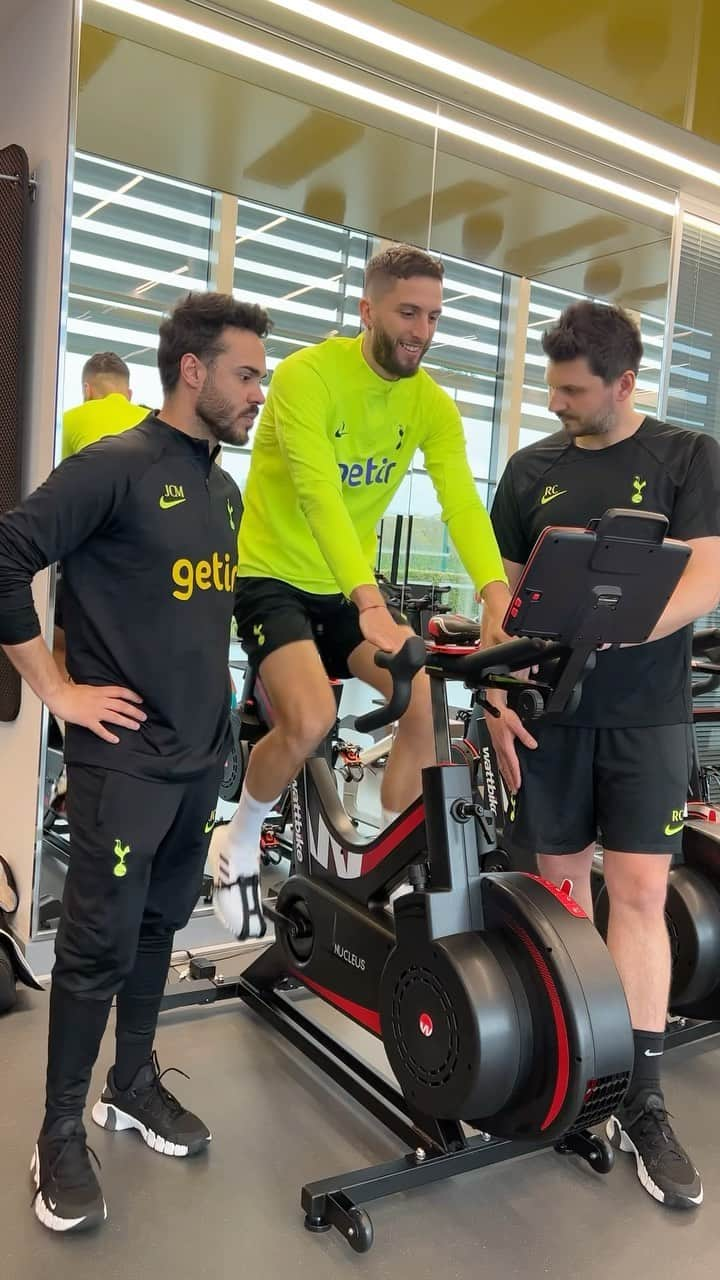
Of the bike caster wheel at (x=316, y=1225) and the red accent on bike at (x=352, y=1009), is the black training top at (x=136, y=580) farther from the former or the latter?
the bike caster wheel at (x=316, y=1225)

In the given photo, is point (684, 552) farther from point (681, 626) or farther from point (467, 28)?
point (467, 28)

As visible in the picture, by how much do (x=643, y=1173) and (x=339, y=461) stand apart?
5.86 feet

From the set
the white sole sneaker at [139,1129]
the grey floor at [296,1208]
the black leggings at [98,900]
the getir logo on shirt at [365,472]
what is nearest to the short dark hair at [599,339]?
the getir logo on shirt at [365,472]

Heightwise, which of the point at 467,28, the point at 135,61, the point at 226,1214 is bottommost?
the point at 226,1214

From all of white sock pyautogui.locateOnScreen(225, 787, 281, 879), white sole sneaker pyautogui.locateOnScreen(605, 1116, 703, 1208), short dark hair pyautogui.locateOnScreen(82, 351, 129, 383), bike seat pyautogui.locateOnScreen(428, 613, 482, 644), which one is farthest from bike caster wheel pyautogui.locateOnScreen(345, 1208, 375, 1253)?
short dark hair pyautogui.locateOnScreen(82, 351, 129, 383)

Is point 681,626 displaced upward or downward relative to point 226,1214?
upward

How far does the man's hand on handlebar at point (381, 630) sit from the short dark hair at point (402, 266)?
822 millimetres

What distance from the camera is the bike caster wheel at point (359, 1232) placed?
1.85 metres

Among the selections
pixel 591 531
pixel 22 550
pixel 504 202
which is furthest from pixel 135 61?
pixel 591 531

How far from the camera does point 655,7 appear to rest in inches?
129

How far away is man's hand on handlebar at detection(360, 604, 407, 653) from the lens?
6.52 ft

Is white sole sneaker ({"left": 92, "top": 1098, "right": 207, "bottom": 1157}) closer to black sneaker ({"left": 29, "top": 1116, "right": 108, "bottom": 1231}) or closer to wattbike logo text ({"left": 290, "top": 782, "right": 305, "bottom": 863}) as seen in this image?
black sneaker ({"left": 29, "top": 1116, "right": 108, "bottom": 1231})

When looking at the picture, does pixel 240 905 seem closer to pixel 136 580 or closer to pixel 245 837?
pixel 245 837

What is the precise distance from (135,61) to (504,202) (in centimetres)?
171
